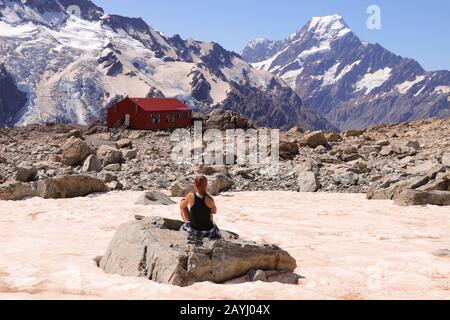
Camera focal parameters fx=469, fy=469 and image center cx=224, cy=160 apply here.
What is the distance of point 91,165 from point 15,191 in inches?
356

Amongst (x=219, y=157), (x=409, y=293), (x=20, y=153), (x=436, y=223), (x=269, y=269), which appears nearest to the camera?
(x=409, y=293)

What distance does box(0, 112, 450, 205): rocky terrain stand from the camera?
914 inches

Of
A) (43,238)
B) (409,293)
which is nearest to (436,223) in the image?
(409,293)

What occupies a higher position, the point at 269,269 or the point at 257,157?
the point at 257,157

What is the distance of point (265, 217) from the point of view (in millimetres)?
17750

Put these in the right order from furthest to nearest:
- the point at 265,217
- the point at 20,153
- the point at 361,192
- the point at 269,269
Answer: the point at 20,153
the point at 361,192
the point at 265,217
the point at 269,269

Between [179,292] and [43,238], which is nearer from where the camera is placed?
[179,292]

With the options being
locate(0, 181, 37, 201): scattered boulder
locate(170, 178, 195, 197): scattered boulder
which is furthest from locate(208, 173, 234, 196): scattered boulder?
locate(0, 181, 37, 201): scattered boulder

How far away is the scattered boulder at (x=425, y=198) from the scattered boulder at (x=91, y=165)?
64.6ft

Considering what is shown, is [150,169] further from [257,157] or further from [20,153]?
[20,153]

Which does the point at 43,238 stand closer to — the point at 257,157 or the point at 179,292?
the point at 179,292

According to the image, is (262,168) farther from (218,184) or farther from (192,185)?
(192,185)

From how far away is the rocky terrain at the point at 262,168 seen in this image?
76.2 feet

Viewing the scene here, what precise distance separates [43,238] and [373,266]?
856 centimetres
